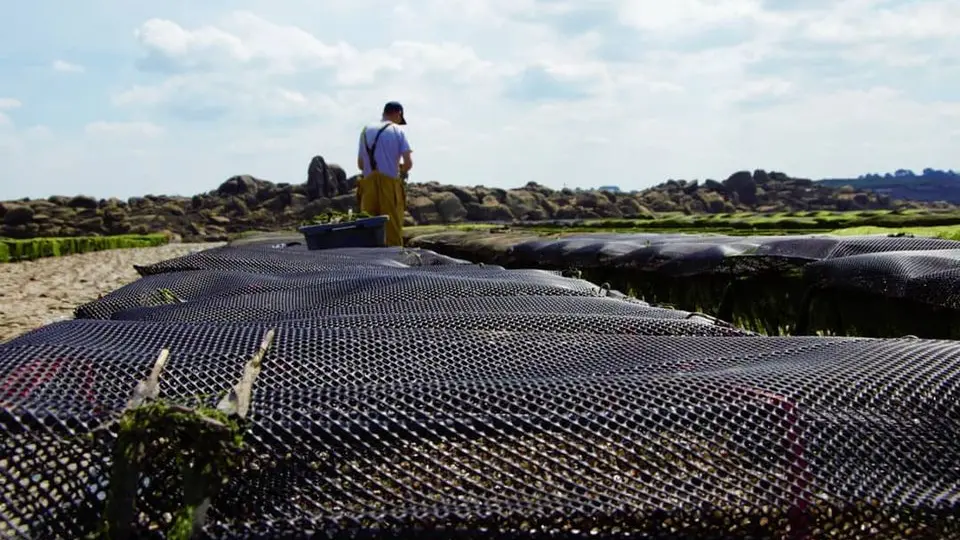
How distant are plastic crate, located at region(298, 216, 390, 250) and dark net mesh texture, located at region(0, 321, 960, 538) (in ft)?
18.8

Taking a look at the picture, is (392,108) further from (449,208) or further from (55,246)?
(449,208)

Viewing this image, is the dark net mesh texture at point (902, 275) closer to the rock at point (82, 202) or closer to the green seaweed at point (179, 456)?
the green seaweed at point (179, 456)

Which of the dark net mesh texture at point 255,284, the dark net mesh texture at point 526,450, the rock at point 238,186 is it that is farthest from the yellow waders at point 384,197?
the rock at point 238,186

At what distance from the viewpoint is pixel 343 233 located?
7.53 metres

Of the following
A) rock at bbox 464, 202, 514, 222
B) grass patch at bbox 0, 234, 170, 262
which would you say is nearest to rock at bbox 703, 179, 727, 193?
rock at bbox 464, 202, 514, 222

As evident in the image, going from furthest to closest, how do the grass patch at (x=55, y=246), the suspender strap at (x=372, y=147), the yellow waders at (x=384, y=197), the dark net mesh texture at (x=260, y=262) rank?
the grass patch at (x=55, y=246)
the yellow waders at (x=384, y=197)
the suspender strap at (x=372, y=147)
the dark net mesh texture at (x=260, y=262)

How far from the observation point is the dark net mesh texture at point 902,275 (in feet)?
13.4

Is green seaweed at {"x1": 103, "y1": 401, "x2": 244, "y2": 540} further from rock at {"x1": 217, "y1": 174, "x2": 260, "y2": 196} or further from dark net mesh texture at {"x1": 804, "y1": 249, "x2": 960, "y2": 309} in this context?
rock at {"x1": 217, "y1": 174, "x2": 260, "y2": 196}

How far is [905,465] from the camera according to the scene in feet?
4.51

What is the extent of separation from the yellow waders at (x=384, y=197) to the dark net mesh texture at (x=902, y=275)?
5.38 metres

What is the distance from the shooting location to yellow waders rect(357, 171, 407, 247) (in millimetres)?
9320

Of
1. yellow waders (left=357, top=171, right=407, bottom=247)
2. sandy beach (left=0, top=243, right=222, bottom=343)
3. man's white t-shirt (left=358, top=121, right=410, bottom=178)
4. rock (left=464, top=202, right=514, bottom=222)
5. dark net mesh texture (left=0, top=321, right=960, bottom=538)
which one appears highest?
man's white t-shirt (left=358, top=121, right=410, bottom=178)

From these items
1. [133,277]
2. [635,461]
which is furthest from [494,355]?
[133,277]

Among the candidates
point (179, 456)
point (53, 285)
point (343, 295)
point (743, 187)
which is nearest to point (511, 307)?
point (343, 295)
